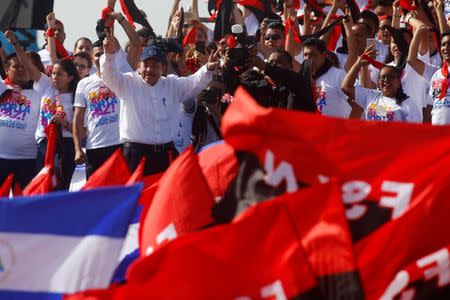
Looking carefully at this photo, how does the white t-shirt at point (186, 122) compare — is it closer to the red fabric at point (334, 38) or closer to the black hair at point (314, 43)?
the black hair at point (314, 43)

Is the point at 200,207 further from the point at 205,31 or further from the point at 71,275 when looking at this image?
the point at 205,31

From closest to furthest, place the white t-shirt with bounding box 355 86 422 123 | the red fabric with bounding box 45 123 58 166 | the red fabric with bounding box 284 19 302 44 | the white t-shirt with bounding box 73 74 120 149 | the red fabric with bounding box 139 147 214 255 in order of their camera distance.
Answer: the red fabric with bounding box 139 147 214 255
the white t-shirt with bounding box 355 86 422 123
the red fabric with bounding box 45 123 58 166
the white t-shirt with bounding box 73 74 120 149
the red fabric with bounding box 284 19 302 44

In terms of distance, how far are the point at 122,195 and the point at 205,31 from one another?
330 inches

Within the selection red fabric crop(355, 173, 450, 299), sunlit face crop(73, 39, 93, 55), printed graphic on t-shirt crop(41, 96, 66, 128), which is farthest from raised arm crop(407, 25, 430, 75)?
red fabric crop(355, 173, 450, 299)

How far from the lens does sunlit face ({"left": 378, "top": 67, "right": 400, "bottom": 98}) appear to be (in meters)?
10.7

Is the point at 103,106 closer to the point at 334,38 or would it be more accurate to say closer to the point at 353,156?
the point at 334,38

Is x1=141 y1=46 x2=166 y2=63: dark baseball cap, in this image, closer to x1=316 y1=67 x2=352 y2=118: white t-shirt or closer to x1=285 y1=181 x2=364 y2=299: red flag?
x1=316 y1=67 x2=352 y2=118: white t-shirt

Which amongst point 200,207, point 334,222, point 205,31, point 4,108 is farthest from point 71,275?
point 205,31

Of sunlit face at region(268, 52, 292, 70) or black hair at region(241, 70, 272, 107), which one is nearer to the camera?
black hair at region(241, 70, 272, 107)

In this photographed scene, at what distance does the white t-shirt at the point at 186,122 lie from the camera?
11680 mm

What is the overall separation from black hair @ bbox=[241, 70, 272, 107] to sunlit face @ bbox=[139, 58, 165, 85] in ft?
7.17

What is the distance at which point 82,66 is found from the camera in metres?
13.2

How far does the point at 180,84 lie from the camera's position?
1104cm

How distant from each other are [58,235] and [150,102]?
16.9 ft
